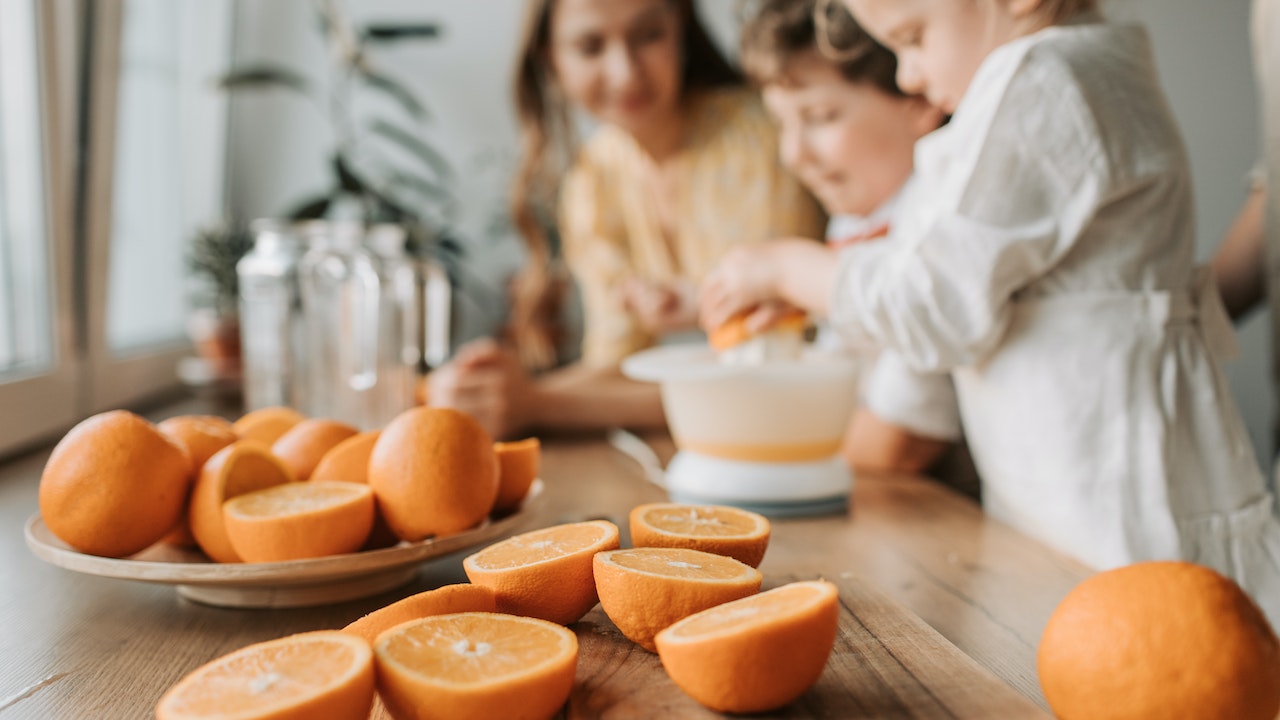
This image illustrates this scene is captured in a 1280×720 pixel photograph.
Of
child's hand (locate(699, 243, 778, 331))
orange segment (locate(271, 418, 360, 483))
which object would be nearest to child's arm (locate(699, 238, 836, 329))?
child's hand (locate(699, 243, 778, 331))

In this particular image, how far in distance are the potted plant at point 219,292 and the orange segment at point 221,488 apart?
47.9 inches

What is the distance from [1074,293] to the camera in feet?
2.65

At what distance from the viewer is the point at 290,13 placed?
3.03 m

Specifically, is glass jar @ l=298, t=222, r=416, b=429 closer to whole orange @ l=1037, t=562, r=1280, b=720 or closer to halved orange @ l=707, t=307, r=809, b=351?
halved orange @ l=707, t=307, r=809, b=351

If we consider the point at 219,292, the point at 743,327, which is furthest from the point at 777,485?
the point at 219,292

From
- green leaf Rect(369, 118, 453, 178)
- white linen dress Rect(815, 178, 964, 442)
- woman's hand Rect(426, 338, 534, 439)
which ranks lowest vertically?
woman's hand Rect(426, 338, 534, 439)

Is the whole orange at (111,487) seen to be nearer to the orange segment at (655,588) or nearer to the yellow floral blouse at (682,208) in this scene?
the orange segment at (655,588)

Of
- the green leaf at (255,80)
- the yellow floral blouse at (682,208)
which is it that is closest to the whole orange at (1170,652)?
the yellow floral blouse at (682,208)

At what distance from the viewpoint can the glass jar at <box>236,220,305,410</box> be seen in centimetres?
117

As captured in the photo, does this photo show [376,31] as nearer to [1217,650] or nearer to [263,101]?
[263,101]

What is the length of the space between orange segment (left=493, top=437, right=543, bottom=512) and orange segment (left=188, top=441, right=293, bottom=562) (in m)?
0.16

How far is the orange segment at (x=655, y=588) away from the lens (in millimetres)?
442

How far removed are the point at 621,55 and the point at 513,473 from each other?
124 centimetres

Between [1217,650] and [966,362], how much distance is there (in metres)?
0.49
